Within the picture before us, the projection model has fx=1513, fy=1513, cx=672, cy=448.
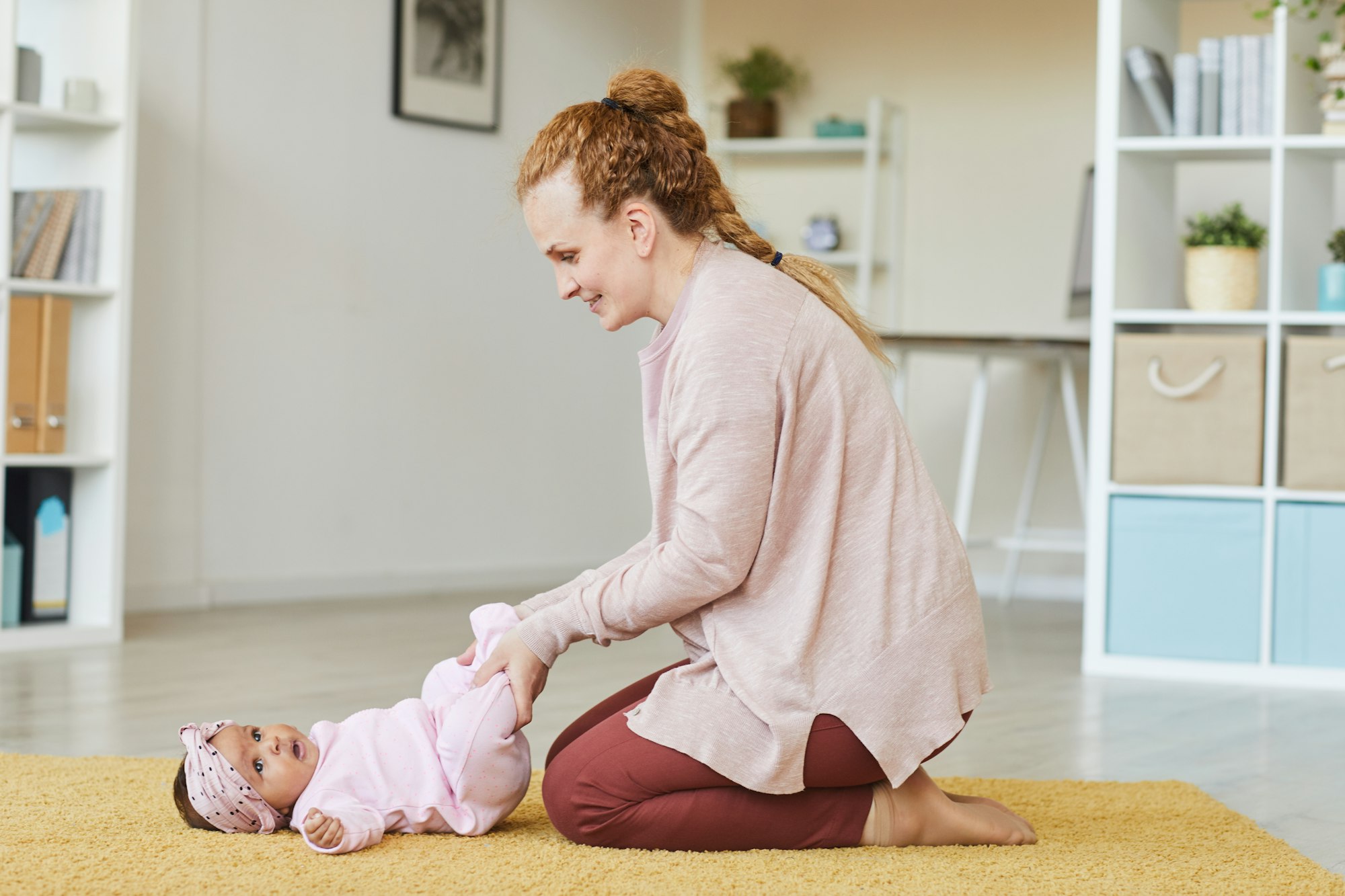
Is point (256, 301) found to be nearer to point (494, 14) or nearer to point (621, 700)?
point (494, 14)

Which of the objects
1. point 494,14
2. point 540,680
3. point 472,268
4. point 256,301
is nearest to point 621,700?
point 540,680

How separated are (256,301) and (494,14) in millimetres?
1391

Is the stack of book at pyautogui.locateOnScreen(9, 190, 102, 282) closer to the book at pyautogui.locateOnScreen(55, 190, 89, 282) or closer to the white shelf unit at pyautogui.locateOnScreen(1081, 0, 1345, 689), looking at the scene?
the book at pyautogui.locateOnScreen(55, 190, 89, 282)

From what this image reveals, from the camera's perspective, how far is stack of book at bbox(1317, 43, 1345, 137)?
3234 mm

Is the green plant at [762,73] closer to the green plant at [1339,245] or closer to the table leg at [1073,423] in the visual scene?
the table leg at [1073,423]

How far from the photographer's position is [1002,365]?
5.26m

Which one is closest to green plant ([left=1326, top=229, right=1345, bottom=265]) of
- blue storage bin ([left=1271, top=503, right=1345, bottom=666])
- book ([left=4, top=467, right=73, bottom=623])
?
blue storage bin ([left=1271, top=503, right=1345, bottom=666])

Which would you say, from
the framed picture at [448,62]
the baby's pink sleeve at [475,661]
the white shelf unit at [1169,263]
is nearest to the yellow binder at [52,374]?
the framed picture at [448,62]

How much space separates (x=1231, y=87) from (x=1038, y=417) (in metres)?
1.99

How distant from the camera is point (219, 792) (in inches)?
65.4

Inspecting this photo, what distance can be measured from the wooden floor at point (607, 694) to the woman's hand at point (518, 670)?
2.20 ft

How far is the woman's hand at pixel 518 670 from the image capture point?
1597mm

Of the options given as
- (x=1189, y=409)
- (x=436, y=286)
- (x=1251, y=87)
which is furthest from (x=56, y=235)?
(x=1251, y=87)

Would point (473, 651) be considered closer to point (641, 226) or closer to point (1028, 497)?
point (641, 226)
